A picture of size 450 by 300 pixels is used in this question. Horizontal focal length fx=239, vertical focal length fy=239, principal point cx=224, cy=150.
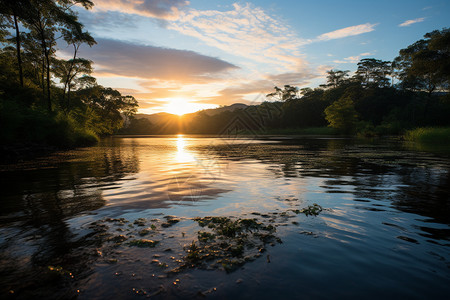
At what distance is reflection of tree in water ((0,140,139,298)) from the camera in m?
3.46

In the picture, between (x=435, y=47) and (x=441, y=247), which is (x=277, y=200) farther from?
(x=435, y=47)

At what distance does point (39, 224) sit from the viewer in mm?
5344

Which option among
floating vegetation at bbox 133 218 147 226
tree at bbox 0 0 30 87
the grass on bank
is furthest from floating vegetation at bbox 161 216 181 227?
the grass on bank

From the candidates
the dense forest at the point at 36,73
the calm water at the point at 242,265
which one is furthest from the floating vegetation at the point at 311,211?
the dense forest at the point at 36,73

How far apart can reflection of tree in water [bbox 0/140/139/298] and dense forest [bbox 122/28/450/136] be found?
4475 centimetres

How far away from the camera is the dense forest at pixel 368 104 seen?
37.2m

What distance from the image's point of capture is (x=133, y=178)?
11344mm

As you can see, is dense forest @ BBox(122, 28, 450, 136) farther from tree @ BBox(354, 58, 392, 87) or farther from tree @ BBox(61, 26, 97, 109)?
tree @ BBox(61, 26, 97, 109)

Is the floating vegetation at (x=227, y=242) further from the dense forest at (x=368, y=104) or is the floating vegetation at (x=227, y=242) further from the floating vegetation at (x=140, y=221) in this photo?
the dense forest at (x=368, y=104)

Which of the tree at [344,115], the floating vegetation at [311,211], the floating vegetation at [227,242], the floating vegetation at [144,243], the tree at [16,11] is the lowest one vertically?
the floating vegetation at [311,211]

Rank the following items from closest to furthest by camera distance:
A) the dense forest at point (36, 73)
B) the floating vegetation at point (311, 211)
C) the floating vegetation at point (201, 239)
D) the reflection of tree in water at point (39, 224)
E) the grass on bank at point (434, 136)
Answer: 1. the reflection of tree in water at point (39, 224)
2. the floating vegetation at point (201, 239)
3. the floating vegetation at point (311, 211)
4. the dense forest at point (36, 73)
5. the grass on bank at point (434, 136)

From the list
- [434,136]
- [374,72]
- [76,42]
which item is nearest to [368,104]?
[374,72]

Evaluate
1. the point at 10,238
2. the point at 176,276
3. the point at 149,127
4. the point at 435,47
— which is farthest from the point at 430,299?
the point at 149,127

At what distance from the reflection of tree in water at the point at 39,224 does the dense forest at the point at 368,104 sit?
147 feet
